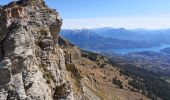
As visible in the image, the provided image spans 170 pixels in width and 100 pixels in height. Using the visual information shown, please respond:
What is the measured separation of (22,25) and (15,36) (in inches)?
59.6

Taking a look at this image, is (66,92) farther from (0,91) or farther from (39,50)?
(0,91)

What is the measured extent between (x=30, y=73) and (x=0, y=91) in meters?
3.11

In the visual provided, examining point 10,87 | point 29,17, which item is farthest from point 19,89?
point 29,17

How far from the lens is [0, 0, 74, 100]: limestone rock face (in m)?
24.6

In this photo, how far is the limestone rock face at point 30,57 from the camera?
24609 millimetres

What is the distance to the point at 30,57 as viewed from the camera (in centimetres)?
2680

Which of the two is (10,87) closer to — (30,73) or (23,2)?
(30,73)

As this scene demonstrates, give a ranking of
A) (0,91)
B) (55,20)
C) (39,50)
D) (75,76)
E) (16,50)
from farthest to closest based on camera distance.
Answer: (75,76) < (55,20) < (39,50) < (16,50) < (0,91)

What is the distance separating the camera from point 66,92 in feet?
104

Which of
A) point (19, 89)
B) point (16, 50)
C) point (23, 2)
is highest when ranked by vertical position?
point (23, 2)

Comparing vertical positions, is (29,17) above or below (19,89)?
above

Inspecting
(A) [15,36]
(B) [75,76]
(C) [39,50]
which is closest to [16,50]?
(A) [15,36]

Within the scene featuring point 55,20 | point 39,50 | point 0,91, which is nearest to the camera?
point 0,91

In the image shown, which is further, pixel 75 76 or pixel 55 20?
pixel 75 76
